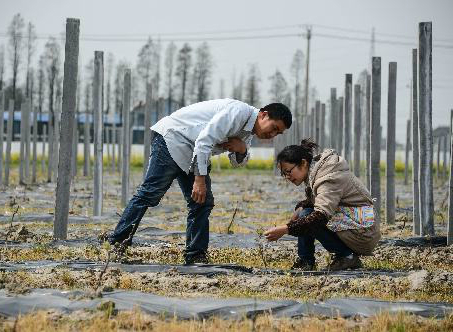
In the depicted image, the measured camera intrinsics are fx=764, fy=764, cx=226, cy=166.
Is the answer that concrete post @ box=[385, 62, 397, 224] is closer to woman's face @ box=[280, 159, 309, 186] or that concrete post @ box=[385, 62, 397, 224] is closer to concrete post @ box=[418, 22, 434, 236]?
concrete post @ box=[418, 22, 434, 236]

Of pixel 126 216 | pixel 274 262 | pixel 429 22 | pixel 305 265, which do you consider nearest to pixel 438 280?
pixel 305 265

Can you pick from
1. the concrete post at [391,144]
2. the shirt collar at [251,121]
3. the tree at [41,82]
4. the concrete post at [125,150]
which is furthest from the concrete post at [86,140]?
the tree at [41,82]

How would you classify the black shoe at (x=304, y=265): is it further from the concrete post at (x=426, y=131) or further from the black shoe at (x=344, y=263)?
the concrete post at (x=426, y=131)

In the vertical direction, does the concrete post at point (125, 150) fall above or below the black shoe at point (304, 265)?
above

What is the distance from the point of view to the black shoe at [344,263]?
5758mm

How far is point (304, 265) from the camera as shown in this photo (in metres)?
5.84

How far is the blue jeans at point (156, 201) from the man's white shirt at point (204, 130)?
0.11 metres

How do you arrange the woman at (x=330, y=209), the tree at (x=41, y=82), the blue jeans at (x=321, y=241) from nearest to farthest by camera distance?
1. the woman at (x=330, y=209)
2. the blue jeans at (x=321, y=241)
3. the tree at (x=41, y=82)

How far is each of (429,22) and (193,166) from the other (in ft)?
11.3

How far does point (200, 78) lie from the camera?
55500mm

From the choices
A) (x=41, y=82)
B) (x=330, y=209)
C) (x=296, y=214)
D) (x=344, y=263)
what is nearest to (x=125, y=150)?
(x=296, y=214)

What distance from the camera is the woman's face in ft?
18.2

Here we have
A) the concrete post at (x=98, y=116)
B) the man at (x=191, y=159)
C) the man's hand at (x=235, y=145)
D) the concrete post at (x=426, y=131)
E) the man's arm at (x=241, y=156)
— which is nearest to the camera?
the man at (x=191, y=159)

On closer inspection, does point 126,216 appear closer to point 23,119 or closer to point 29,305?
point 29,305
